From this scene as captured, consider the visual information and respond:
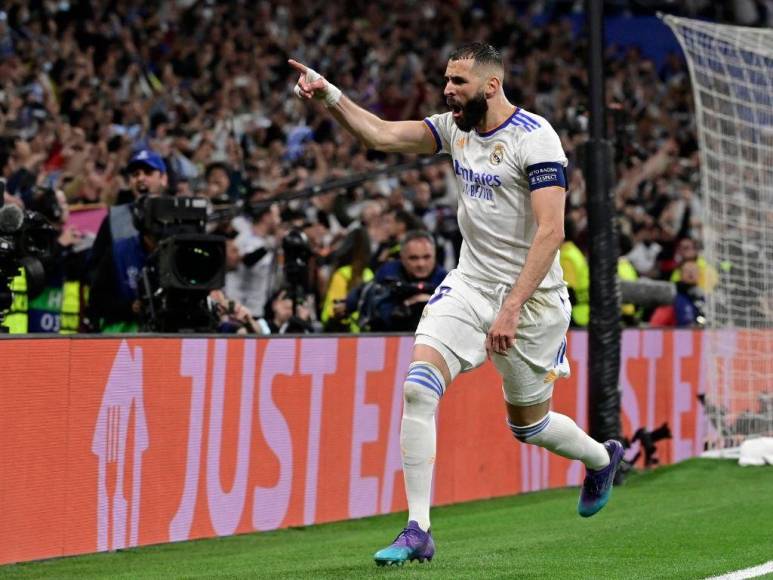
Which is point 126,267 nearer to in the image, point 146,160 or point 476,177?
point 146,160

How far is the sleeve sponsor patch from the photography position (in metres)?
6.73

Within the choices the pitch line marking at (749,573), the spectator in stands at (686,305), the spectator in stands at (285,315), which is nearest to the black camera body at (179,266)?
the spectator in stands at (285,315)

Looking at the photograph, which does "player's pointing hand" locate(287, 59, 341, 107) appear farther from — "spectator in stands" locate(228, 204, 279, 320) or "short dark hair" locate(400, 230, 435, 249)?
"spectator in stands" locate(228, 204, 279, 320)

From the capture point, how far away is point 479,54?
22.5 feet

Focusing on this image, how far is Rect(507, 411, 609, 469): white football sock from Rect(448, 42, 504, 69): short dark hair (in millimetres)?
1696

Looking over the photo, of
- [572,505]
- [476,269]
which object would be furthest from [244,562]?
[572,505]

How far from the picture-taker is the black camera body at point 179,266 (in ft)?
30.4

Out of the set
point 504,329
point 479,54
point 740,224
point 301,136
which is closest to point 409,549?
point 504,329

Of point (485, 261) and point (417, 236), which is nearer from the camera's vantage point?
point (485, 261)

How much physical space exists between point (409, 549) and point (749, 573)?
1.44m

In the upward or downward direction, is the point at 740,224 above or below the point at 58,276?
above

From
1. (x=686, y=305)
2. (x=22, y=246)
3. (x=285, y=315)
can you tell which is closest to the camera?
(x=22, y=246)

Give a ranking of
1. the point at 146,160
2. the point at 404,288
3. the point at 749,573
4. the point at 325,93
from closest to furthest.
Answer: the point at 749,573 < the point at 325,93 < the point at 146,160 < the point at 404,288

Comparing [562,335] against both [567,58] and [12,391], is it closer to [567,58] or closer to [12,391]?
[12,391]
